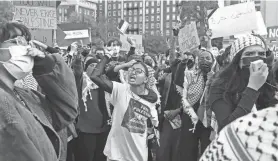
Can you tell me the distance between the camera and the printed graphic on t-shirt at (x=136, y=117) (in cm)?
541

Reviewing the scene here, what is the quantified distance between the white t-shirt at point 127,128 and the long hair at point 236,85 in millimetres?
2216

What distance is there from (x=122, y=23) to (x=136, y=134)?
8.44 m

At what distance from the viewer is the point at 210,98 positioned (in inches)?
130

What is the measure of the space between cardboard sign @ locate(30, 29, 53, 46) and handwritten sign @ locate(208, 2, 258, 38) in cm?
335

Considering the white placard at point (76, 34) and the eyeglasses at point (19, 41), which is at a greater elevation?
the white placard at point (76, 34)

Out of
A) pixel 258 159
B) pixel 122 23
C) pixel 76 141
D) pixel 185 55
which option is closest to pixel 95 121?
pixel 76 141

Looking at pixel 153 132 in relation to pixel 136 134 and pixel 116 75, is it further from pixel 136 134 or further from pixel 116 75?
pixel 116 75

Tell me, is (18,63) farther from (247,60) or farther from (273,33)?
(273,33)

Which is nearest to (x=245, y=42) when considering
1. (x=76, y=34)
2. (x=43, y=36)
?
(x=43, y=36)

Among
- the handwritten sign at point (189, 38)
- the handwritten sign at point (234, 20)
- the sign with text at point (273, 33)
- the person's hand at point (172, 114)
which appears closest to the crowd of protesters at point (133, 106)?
the person's hand at point (172, 114)

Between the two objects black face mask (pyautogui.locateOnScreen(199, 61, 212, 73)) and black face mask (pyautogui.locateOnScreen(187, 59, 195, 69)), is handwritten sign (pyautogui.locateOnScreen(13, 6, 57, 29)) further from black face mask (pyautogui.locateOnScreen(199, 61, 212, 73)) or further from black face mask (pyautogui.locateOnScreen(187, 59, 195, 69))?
black face mask (pyautogui.locateOnScreen(199, 61, 212, 73))

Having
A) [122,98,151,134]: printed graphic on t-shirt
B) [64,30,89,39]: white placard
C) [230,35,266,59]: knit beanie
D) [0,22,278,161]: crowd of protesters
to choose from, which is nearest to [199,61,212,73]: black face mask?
[0,22,278,161]: crowd of protesters

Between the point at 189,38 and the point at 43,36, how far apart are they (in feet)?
9.65

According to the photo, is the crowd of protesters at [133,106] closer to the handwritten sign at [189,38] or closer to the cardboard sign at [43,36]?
the handwritten sign at [189,38]
